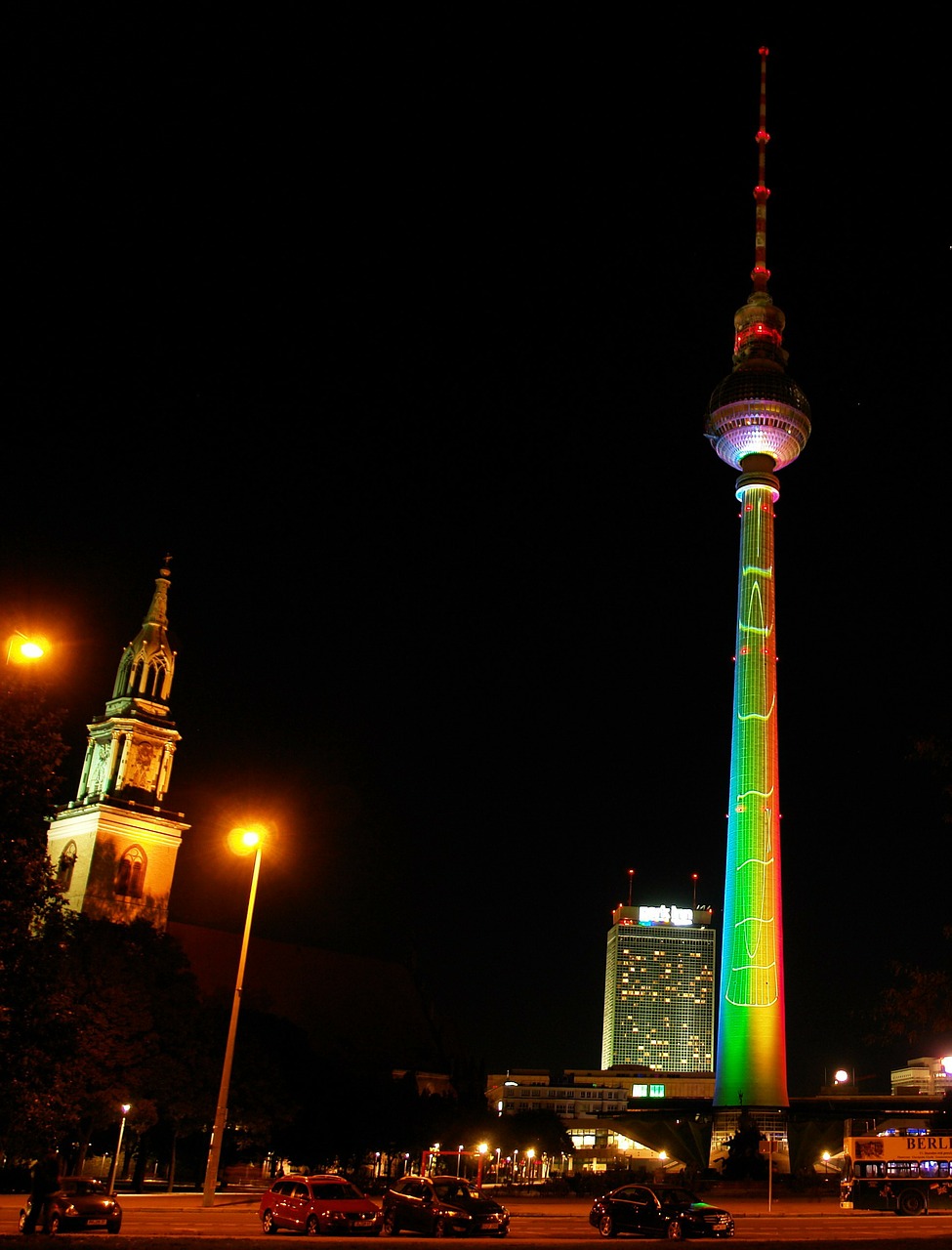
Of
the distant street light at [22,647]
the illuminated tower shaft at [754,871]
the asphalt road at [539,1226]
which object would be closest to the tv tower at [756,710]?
the illuminated tower shaft at [754,871]

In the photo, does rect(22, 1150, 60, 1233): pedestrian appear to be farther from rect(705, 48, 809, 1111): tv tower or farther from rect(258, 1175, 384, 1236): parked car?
rect(705, 48, 809, 1111): tv tower

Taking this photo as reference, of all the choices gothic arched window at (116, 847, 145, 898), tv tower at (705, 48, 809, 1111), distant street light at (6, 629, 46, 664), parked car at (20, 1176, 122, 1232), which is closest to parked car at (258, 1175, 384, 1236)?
parked car at (20, 1176, 122, 1232)

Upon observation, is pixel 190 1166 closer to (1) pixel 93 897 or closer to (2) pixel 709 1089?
(1) pixel 93 897

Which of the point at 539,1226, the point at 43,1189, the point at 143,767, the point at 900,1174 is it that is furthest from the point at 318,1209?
the point at 143,767

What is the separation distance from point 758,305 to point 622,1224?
125 m

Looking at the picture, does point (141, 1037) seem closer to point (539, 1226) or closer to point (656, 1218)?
point (539, 1226)

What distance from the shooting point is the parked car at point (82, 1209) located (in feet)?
96.2

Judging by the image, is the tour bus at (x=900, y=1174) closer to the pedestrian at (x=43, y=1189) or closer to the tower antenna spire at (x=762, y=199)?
the pedestrian at (x=43, y=1189)

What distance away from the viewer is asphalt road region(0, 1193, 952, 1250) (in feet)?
84.5

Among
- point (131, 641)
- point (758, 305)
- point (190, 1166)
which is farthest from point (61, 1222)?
point (758, 305)

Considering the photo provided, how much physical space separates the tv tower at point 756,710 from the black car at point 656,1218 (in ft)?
260

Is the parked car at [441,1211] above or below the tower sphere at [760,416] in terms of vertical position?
below

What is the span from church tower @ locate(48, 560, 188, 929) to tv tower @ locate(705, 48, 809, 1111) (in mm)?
54665

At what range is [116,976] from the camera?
193 feet
